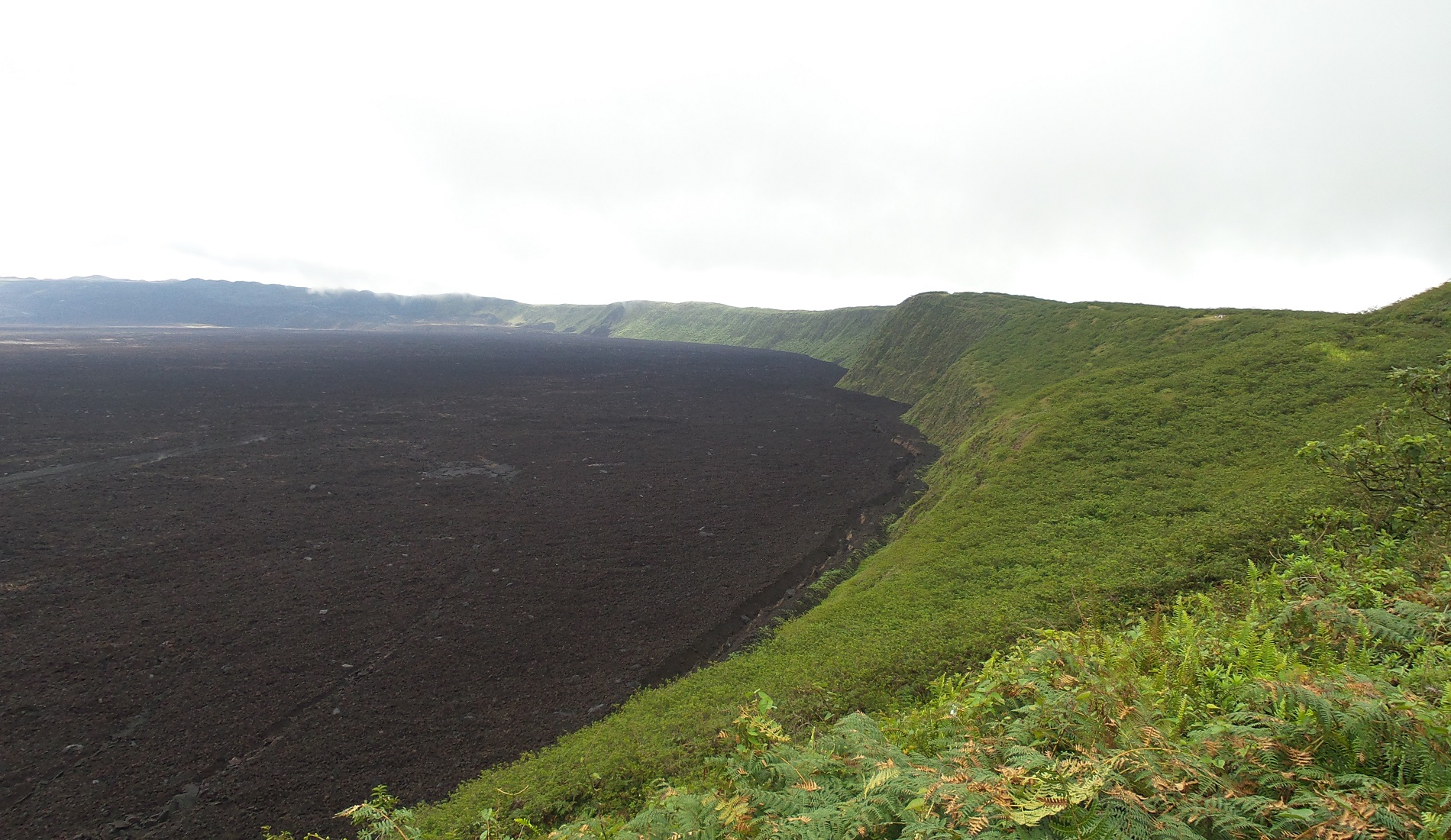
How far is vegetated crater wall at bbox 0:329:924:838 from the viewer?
43.5 feet

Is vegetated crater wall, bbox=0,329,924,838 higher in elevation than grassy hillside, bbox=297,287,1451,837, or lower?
lower

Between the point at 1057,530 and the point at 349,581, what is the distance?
26248 mm

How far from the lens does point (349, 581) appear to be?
21.5 meters

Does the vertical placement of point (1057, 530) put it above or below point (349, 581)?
above

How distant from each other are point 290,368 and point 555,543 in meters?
83.0

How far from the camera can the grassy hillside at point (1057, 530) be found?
12352 millimetres

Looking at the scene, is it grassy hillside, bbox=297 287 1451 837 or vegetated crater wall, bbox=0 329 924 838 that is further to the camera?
vegetated crater wall, bbox=0 329 924 838

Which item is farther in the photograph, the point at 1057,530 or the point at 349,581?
the point at 349,581

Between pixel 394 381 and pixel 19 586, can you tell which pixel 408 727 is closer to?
pixel 19 586

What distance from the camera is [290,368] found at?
8388 cm

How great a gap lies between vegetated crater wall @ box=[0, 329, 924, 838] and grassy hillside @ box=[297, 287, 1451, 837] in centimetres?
292

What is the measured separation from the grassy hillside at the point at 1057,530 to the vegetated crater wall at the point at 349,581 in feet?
9.59

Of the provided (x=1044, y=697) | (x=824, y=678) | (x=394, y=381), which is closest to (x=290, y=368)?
(x=394, y=381)

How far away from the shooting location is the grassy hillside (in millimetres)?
12352
